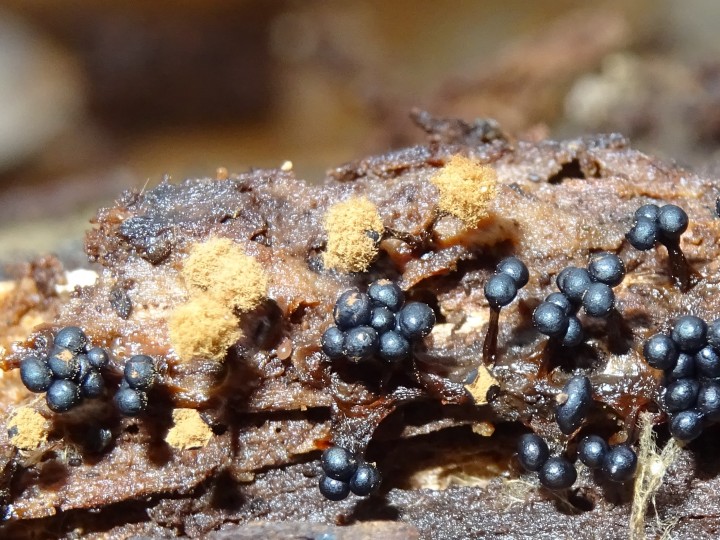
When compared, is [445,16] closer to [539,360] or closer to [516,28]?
[516,28]

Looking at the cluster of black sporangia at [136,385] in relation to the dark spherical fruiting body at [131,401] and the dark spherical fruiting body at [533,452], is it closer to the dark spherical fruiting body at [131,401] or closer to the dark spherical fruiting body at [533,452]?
the dark spherical fruiting body at [131,401]

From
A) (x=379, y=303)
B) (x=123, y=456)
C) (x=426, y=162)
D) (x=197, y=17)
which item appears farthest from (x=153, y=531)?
(x=197, y=17)

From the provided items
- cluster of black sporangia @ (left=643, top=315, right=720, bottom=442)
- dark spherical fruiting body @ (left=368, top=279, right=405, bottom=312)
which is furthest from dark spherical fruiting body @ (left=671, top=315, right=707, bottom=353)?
dark spherical fruiting body @ (left=368, top=279, right=405, bottom=312)

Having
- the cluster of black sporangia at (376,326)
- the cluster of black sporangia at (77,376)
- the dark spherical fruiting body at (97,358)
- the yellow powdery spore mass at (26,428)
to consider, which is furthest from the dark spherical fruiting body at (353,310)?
the yellow powdery spore mass at (26,428)

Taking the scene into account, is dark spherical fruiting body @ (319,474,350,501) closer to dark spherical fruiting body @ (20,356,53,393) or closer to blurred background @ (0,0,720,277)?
dark spherical fruiting body @ (20,356,53,393)

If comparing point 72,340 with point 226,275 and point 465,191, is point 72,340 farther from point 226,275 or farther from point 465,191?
point 465,191

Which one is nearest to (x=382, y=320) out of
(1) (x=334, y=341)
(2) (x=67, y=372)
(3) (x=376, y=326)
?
(3) (x=376, y=326)
